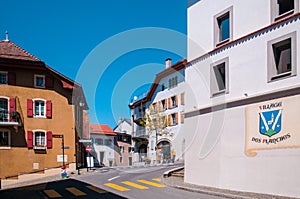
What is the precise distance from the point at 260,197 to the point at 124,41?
1230 cm

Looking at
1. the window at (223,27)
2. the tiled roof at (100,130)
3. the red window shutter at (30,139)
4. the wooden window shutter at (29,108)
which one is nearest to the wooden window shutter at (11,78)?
the wooden window shutter at (29,108)

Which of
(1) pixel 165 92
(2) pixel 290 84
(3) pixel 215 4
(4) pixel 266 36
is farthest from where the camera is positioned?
(1) pixel 165 92

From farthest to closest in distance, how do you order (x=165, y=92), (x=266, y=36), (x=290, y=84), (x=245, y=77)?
(x=165, y=92) → (x=245, y=77) → (x=266, y=36) → (x=290, y=84)

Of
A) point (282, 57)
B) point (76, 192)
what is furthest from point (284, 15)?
point (76, 192)

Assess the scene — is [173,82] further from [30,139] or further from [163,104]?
[30,139]

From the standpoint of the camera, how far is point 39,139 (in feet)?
88.7

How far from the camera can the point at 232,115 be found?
14.8 metres

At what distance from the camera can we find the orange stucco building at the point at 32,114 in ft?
84.5

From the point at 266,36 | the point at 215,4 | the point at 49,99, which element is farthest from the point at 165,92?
the point at 266,36

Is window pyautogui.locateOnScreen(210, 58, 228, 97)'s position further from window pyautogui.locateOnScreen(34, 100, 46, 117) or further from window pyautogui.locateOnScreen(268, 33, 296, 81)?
window pyautogui.locateOnScreen(34, 100, 46, 117)

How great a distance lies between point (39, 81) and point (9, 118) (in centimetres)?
388

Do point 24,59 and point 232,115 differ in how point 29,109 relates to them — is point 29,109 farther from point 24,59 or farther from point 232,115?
point 232,115

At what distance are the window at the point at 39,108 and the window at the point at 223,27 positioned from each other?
54.4 feet

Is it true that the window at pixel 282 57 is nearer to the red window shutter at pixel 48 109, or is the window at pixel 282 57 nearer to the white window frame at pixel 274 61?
the white window frame at pixel 274 61
